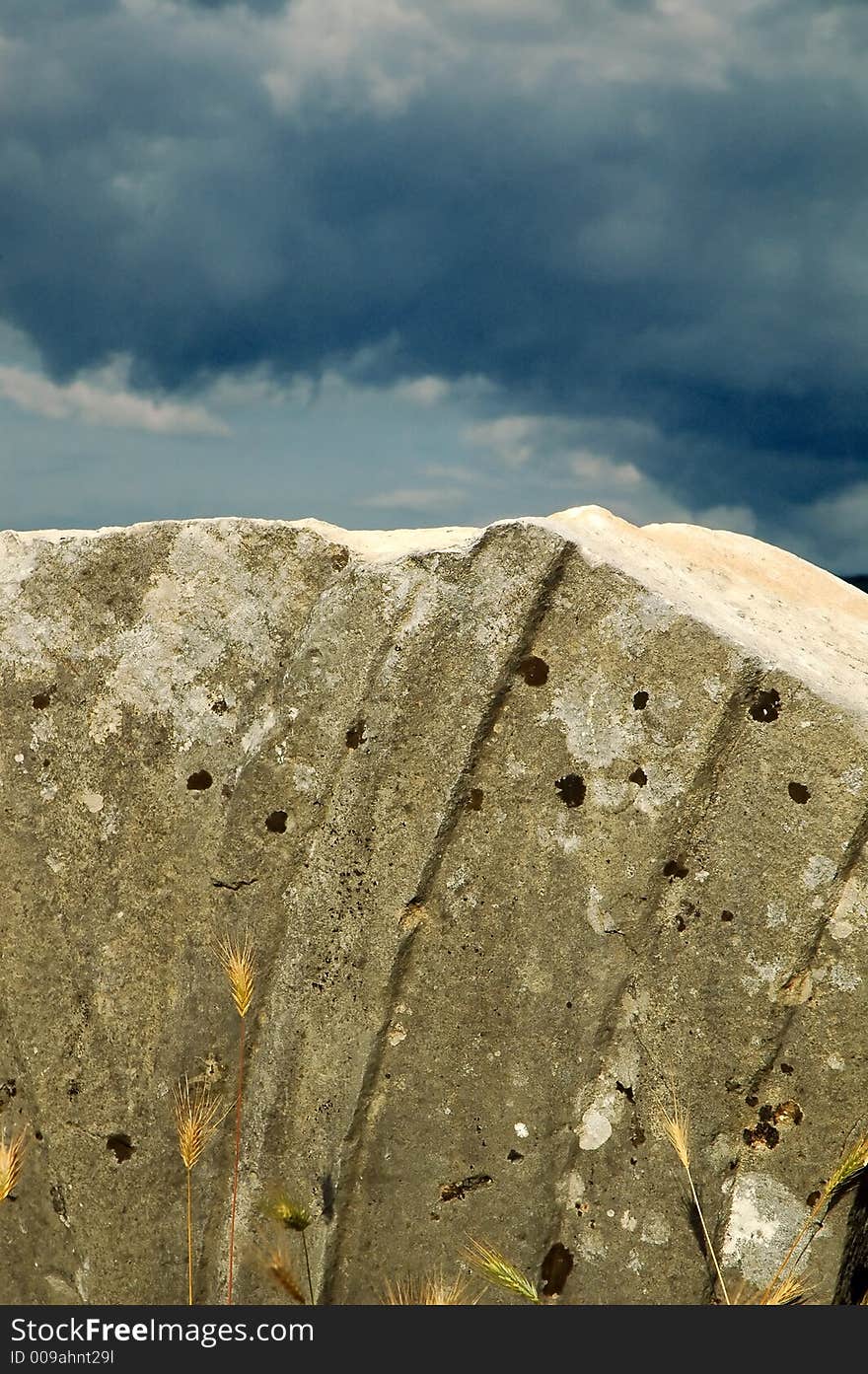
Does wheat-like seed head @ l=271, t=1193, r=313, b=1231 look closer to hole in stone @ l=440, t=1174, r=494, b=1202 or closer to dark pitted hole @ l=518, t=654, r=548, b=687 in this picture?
hole in stone @ l=440, t=1174, r=494, b=1202

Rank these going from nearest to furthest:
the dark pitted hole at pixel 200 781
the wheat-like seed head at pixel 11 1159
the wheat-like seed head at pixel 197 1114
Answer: the wheat-like seed head at pixel 11 1159
the wheat-like seed head at pixel 197 1114
the dark pitted hole at pixel 200 781

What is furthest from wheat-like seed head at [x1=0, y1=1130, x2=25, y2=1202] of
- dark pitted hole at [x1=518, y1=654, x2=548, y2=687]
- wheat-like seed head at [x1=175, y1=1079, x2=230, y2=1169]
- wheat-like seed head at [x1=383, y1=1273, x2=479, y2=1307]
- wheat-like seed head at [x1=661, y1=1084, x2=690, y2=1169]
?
dark pitted hole at [x1=518, y1=654, x2=548, y2=687]

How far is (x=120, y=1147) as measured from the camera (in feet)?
9.96

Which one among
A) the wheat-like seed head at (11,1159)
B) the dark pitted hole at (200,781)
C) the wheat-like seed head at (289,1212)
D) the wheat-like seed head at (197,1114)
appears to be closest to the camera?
the wheat-like seed head at (289,1212)

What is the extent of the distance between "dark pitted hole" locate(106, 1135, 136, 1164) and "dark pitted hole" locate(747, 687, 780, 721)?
214cm

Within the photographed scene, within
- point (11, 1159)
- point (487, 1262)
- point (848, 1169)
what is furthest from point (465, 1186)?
point (11, 1159)

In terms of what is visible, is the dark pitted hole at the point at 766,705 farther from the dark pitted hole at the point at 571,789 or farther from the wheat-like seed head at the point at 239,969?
the wheat-like seed head at the point at 239,969

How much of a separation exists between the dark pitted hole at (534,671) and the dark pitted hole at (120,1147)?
5.66 feet

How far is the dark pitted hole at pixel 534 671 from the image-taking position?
3.04 metres

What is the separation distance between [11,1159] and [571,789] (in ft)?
6.13

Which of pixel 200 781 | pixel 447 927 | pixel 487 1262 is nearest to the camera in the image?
pixel 487 1262

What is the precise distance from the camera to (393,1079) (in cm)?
298

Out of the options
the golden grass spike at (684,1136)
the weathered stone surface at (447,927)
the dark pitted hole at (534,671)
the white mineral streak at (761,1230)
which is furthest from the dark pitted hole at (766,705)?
the white mineral streak at (761,1230)

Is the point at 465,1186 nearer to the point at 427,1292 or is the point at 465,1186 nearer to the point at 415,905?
the point at 427,1292
